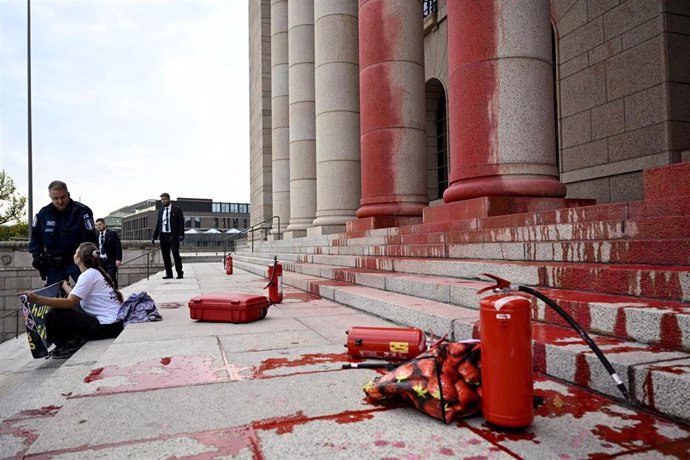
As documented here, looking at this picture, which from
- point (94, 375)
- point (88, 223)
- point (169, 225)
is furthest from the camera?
point (169, 225)

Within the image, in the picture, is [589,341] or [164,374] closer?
[589,341]

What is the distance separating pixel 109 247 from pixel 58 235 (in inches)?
208

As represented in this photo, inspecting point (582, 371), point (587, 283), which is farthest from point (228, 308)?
point (582, 371)

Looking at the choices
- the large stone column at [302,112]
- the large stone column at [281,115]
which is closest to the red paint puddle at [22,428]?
the large stone column at [302,112]

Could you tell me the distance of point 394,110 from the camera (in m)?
10.4

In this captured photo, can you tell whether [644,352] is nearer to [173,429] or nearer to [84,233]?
[173,429]

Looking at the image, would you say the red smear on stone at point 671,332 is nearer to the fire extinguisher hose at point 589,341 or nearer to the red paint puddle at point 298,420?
the fire extinguisher hose at point 589,341

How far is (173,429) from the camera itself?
249cm

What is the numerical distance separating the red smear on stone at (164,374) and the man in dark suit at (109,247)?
828 centimetres

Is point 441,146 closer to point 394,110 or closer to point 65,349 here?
point 394,110

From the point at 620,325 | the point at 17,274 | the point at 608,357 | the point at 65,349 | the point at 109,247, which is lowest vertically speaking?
the point at 17,274

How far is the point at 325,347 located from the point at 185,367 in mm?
1174

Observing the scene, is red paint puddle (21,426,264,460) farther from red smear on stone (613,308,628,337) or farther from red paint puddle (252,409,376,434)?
red smear on stone (613,308,628,337)

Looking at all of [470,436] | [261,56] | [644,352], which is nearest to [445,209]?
[644,352]
